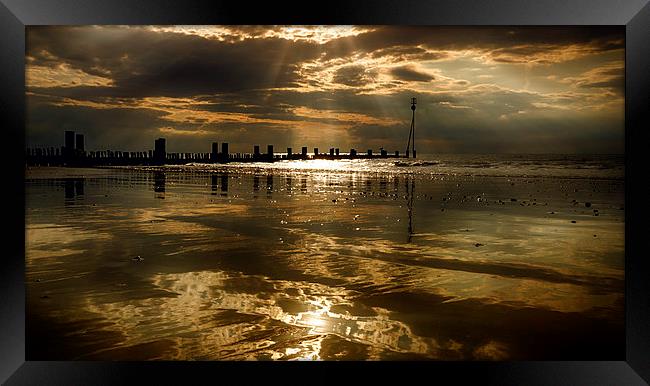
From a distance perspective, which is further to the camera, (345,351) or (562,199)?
(562,199)

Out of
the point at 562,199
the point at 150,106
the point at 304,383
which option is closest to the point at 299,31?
the point at 150,106

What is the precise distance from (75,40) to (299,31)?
121 inches

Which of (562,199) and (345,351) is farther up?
(562,199)

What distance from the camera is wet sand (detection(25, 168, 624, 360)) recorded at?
3.35 m

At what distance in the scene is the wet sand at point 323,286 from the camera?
3346 mm

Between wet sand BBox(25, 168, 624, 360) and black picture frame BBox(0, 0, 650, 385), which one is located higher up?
black picture frame BBox(0, 0, 650, 385)

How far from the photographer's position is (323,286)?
157 inches

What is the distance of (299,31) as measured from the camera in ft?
27.3

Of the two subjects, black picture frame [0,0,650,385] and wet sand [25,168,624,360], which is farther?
black picture frame [0,0,650,385]
